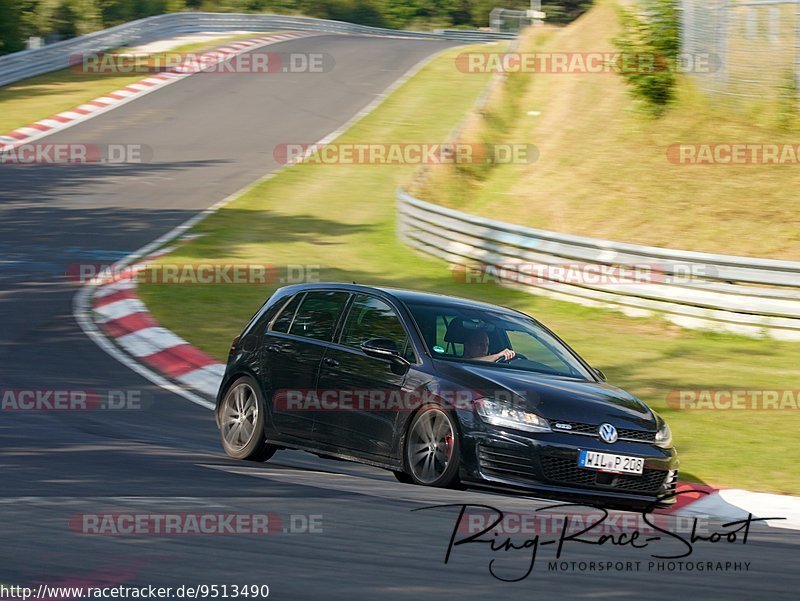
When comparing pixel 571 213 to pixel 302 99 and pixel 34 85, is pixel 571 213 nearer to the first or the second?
pixel 302 99

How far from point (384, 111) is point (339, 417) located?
2666 cm

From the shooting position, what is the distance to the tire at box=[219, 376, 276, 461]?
9.53 metres

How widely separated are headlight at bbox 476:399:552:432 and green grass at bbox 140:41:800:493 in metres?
2.17

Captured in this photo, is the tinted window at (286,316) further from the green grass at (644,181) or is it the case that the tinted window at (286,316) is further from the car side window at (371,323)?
the green grass at (644,181)

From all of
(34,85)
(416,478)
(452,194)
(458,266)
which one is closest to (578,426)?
(416,478)

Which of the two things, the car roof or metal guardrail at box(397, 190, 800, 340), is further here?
metal guardrail at box(397, 190, 800, 340)

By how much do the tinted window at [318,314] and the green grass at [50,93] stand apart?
23138mm

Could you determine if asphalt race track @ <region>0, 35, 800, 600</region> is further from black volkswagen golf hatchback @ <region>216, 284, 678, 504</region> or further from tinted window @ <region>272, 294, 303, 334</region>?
tinted window @ <region>272, 294, 303, 334</region>

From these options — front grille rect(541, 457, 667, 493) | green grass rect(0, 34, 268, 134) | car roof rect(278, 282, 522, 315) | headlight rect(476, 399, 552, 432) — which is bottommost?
green grass rect(0, 34, 268, 134)

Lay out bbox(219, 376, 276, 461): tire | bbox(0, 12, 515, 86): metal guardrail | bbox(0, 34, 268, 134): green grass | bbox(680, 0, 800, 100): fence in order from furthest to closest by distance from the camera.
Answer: bbox(0, 12, 515, 86): metal guardrail
bbox(0, 34, 268, 134): green grass
bbox(680, 0, 800, 100): fence
bbox(219, 376, 276, 461): tire

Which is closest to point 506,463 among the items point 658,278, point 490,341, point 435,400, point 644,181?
point 435,400

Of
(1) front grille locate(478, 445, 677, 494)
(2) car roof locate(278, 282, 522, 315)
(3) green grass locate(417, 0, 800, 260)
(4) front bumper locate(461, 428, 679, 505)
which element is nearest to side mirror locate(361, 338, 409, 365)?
(2) car roof locate(278, 282, 522, 315)

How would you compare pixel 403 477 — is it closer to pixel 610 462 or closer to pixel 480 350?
pixel 480 350

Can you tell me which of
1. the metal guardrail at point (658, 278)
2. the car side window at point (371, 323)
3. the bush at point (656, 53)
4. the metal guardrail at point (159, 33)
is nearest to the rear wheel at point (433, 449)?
the car side window at point (371, 323)
